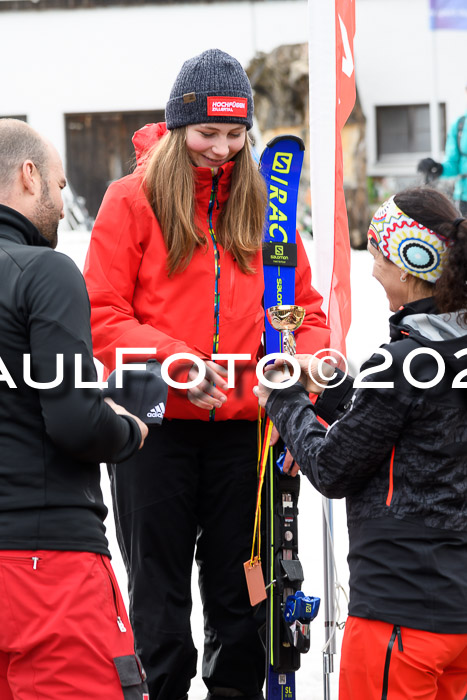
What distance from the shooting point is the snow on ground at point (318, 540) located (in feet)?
12.8

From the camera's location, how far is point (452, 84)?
1981 cm

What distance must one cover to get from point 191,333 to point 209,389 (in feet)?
0.79

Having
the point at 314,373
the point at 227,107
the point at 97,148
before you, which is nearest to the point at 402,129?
the point at 97,148

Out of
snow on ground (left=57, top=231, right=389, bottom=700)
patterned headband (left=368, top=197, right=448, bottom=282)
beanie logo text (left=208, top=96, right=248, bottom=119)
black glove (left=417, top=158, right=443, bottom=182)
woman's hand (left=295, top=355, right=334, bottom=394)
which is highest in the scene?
black glove (left=417, top=158, right=443, bottom=182)

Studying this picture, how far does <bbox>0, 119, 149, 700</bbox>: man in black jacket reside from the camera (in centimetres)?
199

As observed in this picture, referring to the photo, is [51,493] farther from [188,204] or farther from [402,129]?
[402,129]

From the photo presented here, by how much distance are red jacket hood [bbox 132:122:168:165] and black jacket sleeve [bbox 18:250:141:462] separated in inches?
44.2

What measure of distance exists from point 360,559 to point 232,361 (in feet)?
2.74

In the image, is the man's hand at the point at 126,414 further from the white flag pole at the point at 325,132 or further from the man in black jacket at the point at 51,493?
the white flag pole at the point at 325,132

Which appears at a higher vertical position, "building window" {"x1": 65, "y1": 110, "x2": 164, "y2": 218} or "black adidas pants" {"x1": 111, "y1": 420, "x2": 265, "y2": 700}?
"building window" {"x1": 65, "y1": 110, "x2": 164, "y2": 218}

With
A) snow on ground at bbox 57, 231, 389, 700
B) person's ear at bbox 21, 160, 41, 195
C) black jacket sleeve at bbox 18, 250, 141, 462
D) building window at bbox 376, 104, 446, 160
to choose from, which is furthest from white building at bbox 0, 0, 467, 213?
black jacket sleeve at bbox 18, 250, 141, 462

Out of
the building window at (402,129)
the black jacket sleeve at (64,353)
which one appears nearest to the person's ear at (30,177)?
the black jacket sleeve at (64,353)

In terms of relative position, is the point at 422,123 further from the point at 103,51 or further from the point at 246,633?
the point at 246,633

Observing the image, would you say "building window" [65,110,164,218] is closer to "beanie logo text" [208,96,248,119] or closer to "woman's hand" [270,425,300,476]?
"beanie logo text" [208,96,248,119]
